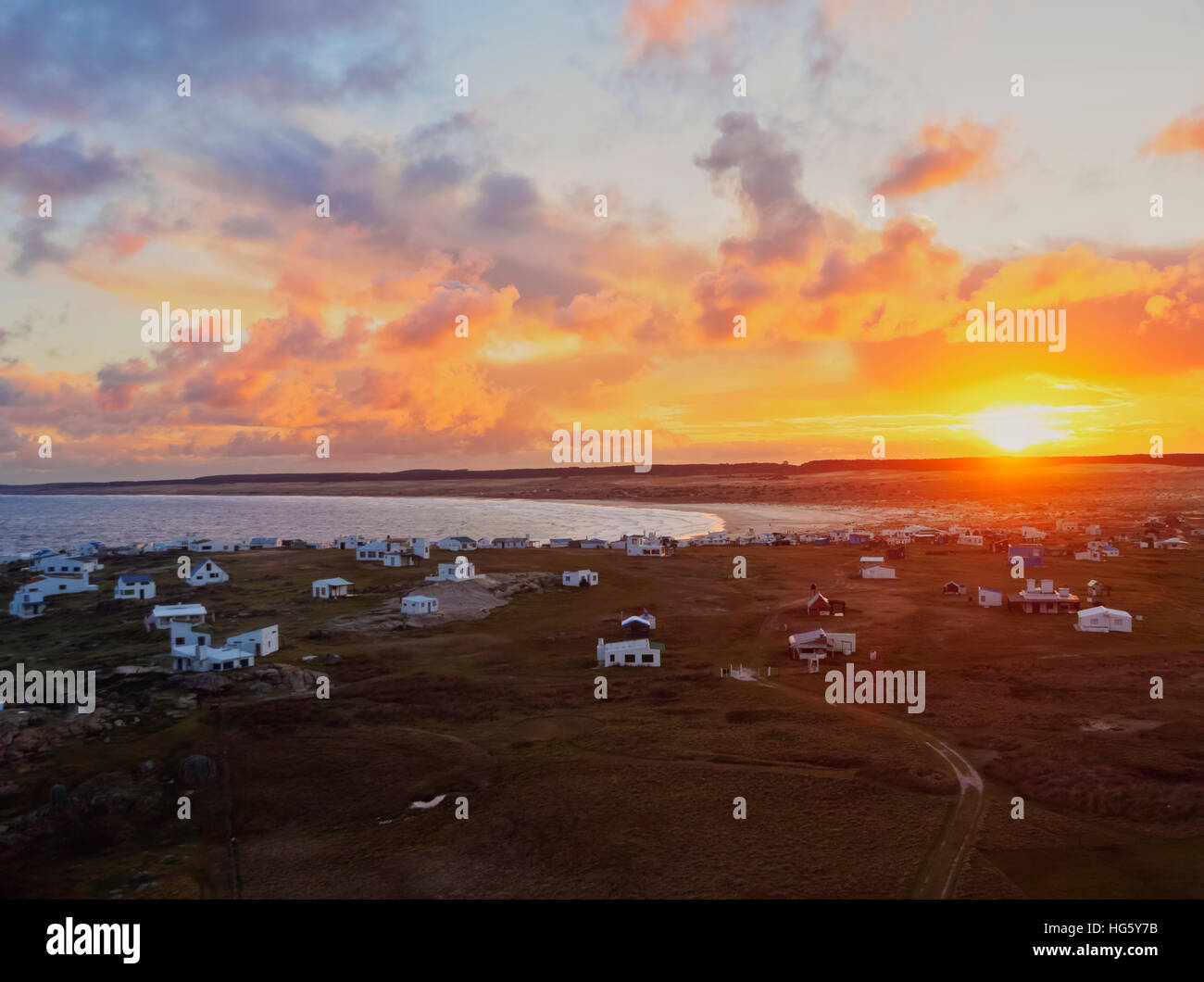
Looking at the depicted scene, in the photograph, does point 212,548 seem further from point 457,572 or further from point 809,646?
point 809,646

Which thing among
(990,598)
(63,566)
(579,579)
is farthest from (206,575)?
(990,598)

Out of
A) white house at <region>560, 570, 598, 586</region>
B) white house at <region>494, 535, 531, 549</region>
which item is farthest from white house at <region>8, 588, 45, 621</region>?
white house at <region>494, 535, 531, 549</region>

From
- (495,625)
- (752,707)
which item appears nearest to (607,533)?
(495,625)

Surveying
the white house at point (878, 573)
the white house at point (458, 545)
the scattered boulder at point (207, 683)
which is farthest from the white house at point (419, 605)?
the white house at point (878, 573)

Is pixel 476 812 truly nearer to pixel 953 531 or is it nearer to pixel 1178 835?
pixel 1178 835

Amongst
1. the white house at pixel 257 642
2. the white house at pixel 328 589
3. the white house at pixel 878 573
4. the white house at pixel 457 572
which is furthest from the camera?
the white house at pixel 878 573

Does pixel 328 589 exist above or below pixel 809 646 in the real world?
above

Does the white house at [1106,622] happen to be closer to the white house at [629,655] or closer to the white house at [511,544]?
Result: the white house at [629,655]
